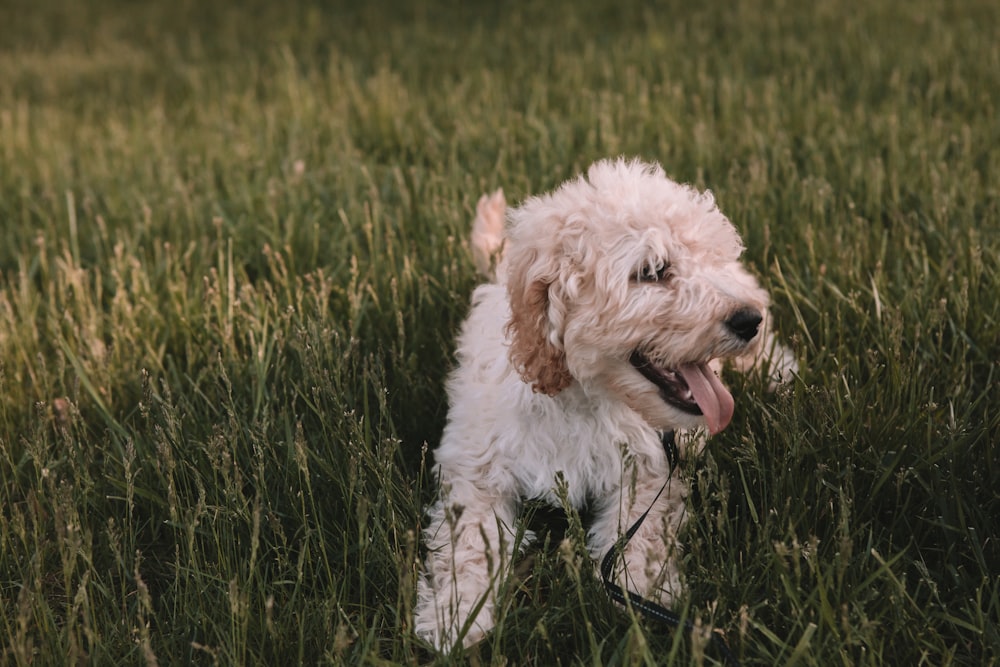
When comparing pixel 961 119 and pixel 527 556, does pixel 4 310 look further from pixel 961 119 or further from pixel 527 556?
pixel 961 119

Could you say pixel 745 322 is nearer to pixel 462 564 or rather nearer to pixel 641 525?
pixel 641 525

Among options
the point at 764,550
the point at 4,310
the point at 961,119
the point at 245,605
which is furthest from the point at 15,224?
the point at 961,119

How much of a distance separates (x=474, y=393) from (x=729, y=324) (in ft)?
3.00

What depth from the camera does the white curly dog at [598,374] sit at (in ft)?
8.07

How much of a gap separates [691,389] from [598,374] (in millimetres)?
286

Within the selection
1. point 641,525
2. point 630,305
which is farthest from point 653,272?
point 641,525

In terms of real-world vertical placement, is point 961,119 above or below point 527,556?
above

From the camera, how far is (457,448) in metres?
2.82

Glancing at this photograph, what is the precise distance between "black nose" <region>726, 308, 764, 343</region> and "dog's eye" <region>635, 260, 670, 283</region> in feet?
0.82

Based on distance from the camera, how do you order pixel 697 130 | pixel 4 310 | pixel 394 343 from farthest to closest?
pixel 697 130
pixel 4 310
pixel 394 343

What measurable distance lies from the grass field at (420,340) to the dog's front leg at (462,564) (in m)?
0.10

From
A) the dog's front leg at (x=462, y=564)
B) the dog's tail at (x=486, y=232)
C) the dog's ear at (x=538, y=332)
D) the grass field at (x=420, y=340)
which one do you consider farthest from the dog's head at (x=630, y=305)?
the dog's tail at (x=486, y=232)

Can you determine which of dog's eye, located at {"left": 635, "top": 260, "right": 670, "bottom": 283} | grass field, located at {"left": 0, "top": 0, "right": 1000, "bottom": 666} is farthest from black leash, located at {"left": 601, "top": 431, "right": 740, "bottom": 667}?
dog's eye, located at {"left": 635, "top": 260, "right": 670, "bottom": 283}

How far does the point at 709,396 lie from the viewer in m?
2.54
